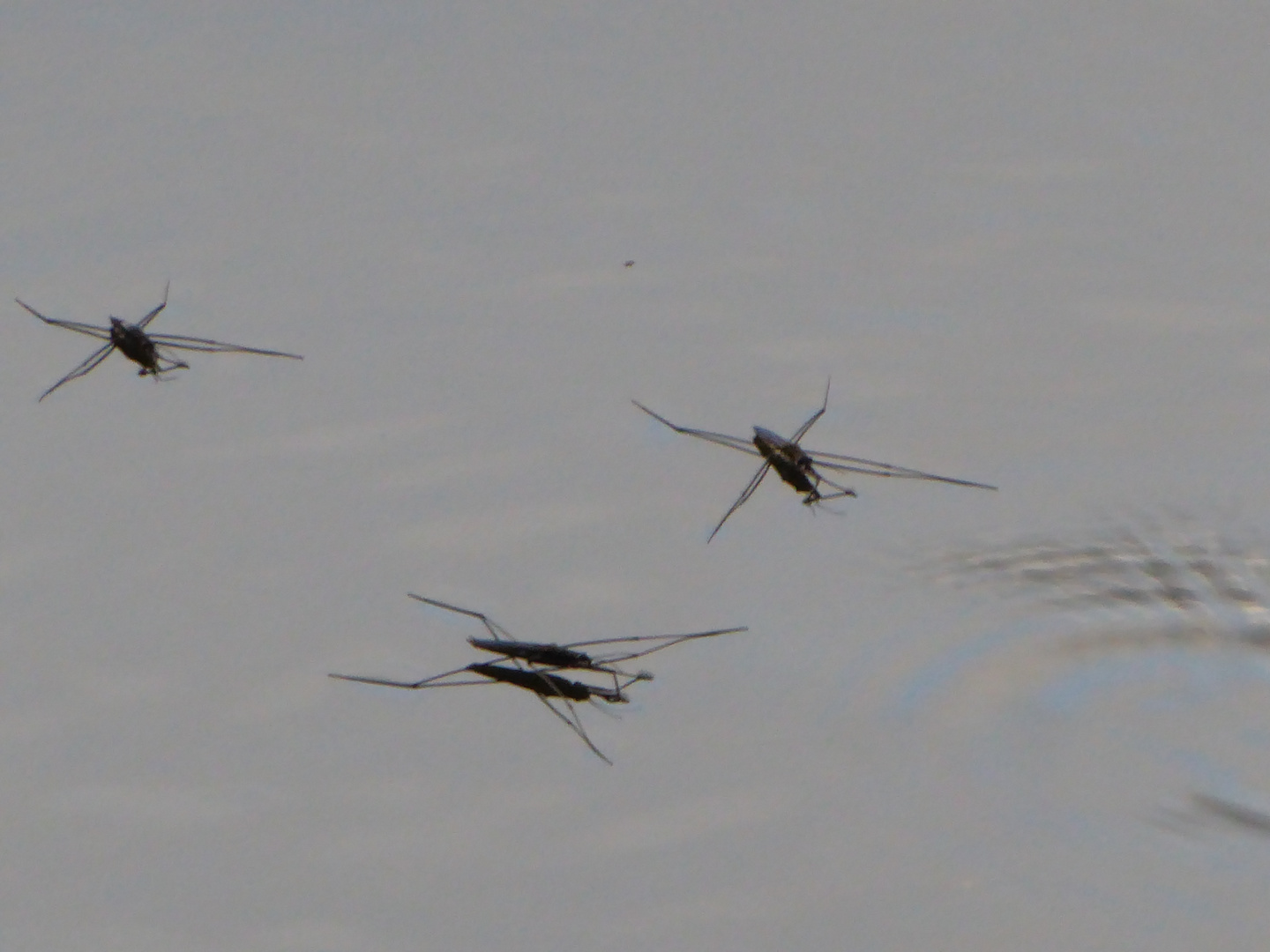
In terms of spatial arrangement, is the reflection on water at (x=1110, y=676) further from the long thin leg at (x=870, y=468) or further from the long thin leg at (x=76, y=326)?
the long thin leg at (x=76, y=326)

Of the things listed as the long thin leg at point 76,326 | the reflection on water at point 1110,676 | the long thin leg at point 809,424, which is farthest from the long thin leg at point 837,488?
the long thin leg at point 76,326

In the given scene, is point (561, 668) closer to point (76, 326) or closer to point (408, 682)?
point (408, 682)

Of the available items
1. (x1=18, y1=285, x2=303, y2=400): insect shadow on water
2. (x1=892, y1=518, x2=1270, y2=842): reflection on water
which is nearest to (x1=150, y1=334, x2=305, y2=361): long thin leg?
(x1=18, y1=285, x2=303, y2=400): insect shadow on water

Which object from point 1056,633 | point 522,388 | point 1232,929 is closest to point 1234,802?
point 1232,929

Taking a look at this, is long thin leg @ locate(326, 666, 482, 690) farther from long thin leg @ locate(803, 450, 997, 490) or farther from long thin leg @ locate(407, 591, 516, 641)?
long thin leg @ locate(803, 450, 997, 490)

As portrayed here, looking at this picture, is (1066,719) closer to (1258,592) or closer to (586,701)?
(1258,592)

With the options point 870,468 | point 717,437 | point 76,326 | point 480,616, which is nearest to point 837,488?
point 870,468
